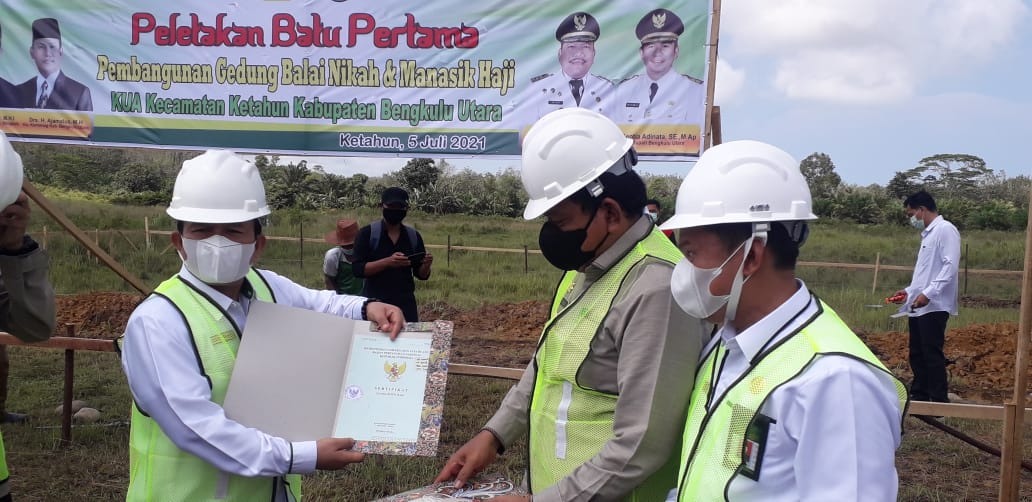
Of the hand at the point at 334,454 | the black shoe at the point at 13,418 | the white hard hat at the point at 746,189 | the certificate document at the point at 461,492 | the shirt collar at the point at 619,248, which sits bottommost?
the black shoe at the point at 13,418

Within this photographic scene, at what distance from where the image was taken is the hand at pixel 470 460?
2449 mm

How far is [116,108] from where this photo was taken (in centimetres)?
505

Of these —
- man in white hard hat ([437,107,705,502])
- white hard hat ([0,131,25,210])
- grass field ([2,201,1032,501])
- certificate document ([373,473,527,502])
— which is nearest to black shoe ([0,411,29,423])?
grass field ([2,201,1032,501])

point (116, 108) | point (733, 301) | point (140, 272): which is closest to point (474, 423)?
point (116, 108)

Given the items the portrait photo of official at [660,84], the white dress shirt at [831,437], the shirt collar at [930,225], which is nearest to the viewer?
the white dress shirt at [831,437]

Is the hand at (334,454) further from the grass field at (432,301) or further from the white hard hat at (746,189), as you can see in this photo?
the grass field at (432,301)

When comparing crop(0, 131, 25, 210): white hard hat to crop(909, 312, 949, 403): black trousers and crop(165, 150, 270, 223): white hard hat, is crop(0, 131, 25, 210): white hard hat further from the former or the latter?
crop(909, 312, 949, 403): black trousers

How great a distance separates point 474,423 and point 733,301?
4.70 meters

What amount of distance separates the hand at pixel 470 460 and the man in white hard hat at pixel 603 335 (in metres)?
0.20

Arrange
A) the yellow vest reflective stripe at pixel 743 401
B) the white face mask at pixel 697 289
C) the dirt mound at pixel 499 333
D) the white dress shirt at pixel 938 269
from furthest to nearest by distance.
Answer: the dirt mound at pixel 499 333 → the white dress shirt at pixel 938 269 → the white face mask at pixel 697 289 → the yellow vest reflective stripe at pixel 743 401

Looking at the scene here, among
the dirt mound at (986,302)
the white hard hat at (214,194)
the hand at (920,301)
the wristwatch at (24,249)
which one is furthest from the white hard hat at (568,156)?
the dirt mound at (986,302)

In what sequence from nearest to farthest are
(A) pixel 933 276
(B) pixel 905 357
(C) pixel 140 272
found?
(A) pixel 933 276 → (B) pixel 905 357 → (C) pixel 140 272

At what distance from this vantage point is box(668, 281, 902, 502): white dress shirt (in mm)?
1373

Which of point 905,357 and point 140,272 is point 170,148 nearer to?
point 140,272
